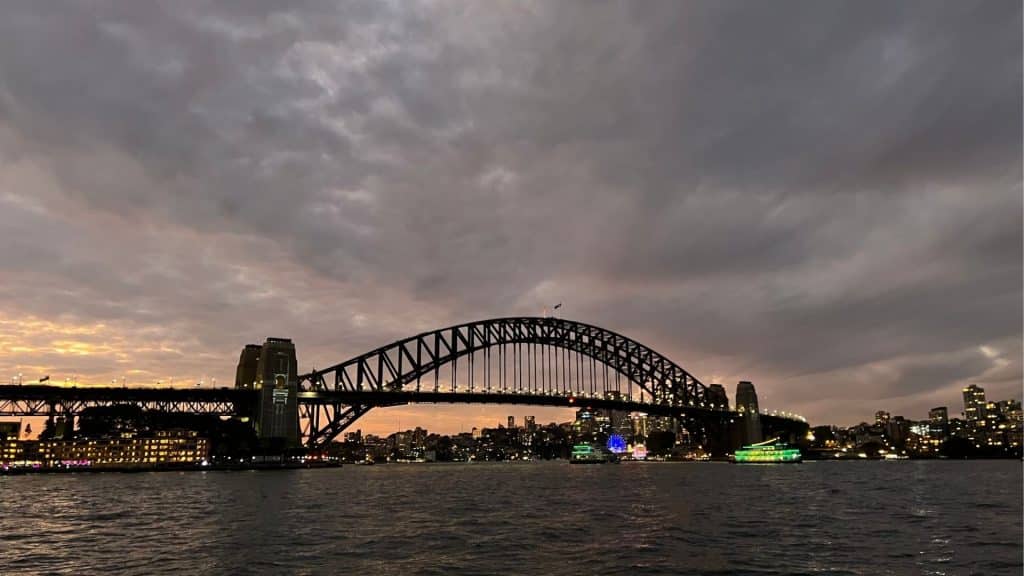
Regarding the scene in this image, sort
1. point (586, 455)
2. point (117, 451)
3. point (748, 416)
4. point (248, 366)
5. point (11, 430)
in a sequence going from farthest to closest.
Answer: point (586, 455), point (748, 416), point (248, 366), point (11, 430), point (117, 451)

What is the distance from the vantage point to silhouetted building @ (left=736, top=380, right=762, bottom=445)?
177 meters

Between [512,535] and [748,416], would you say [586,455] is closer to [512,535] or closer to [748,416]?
[748,416]

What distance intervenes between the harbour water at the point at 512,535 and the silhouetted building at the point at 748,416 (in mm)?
119811

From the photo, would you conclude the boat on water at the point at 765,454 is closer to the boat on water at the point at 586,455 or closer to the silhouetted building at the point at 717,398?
the silhouetted building at the point at 717,398

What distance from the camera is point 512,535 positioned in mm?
34406

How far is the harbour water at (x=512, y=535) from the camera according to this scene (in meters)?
26.3

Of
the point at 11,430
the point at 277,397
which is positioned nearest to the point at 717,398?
the point at 277,397

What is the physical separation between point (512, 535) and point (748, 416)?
156172 mm

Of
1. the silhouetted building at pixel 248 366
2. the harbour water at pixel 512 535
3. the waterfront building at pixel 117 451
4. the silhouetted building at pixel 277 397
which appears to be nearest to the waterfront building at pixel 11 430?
the waterfront building at pixel 117 451

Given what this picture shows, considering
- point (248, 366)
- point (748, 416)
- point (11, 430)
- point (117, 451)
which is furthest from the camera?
point (748, 416)

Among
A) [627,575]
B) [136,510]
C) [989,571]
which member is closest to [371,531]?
[627,575]

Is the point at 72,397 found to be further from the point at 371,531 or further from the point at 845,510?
the point at 845,510

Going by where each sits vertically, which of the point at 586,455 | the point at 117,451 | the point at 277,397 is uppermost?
the point at 277,397

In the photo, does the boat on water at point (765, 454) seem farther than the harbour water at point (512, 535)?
Yes
